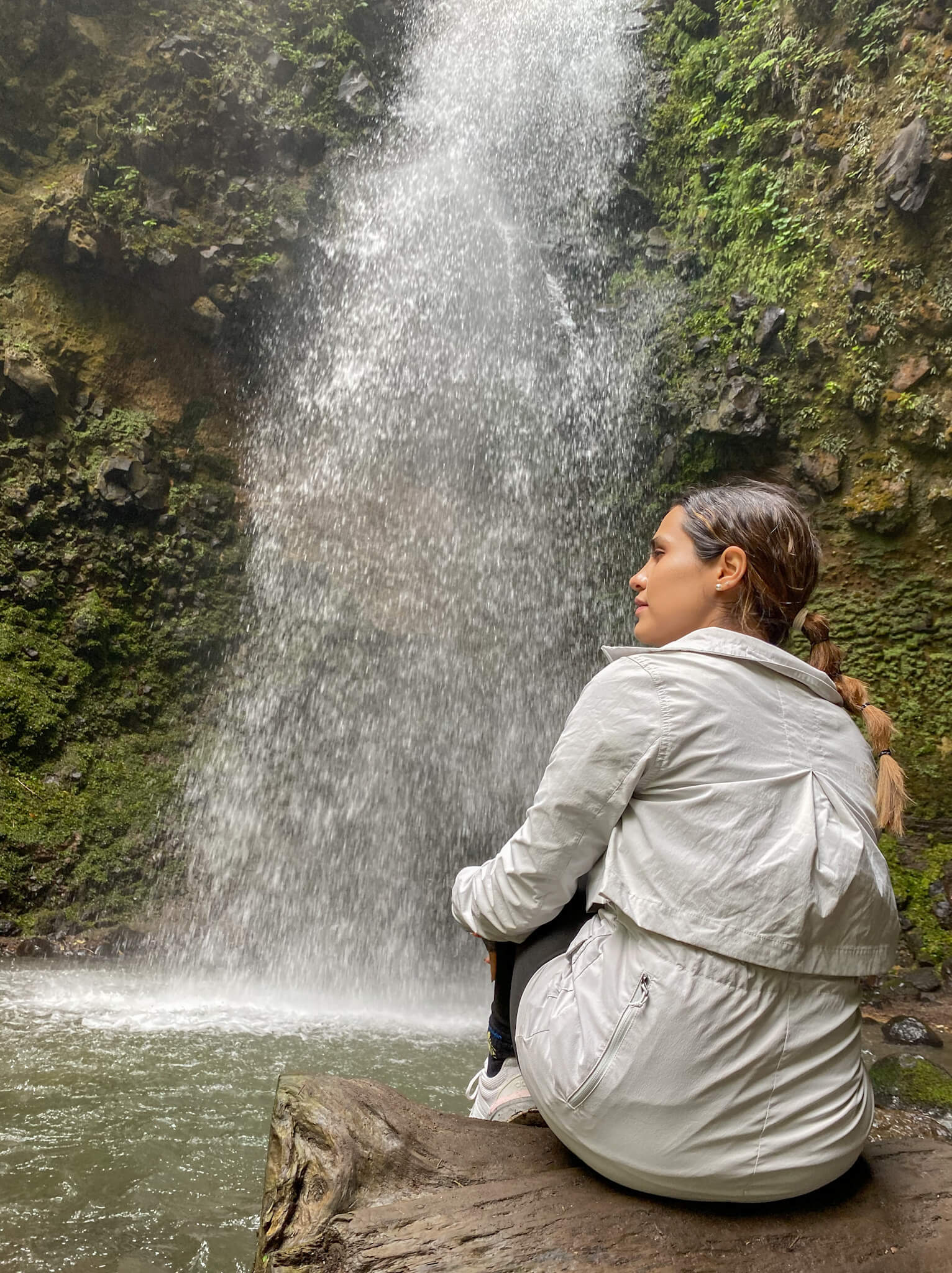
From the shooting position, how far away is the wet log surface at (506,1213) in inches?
47.9

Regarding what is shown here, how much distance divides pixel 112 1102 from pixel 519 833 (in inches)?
92.0

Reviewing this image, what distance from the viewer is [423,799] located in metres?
6.44

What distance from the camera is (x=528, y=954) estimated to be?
150 centimetres

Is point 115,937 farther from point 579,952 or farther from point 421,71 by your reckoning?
point 421,71

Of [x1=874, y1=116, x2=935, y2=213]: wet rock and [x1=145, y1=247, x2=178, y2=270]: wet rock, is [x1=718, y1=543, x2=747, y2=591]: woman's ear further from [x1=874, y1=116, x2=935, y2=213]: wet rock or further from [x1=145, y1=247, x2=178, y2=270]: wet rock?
[x1=145, y1=247, x2=178, y2=270]: wet rock

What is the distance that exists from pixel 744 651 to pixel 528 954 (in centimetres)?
65

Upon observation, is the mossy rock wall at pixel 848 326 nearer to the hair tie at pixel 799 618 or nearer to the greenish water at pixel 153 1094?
the greenish water at pixel 153 1094

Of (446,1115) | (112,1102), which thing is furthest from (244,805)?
(446,1115)

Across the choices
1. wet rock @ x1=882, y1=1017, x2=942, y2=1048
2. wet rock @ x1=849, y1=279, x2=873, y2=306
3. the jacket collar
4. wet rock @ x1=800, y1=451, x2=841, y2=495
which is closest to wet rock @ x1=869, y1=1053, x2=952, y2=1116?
wet rock @ x1=882, y1=1017, x2=942, y2=1048

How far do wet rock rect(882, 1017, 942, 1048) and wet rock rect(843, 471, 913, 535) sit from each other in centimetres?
347

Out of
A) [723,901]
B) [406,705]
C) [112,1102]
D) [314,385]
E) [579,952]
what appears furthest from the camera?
[314,385]

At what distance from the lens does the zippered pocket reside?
122 centimetres


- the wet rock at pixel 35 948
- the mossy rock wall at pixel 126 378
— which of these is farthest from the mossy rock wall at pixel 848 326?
the wet rock at pixel 35 948

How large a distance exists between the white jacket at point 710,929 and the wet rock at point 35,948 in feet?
15.8
